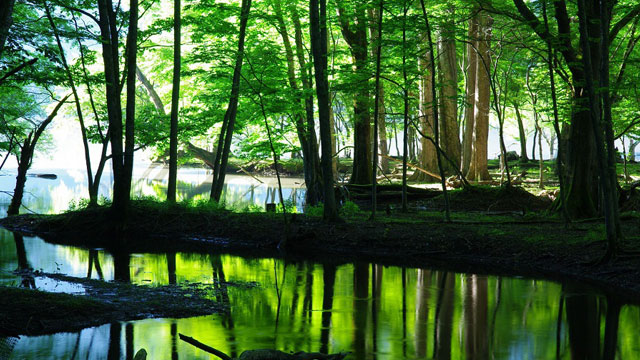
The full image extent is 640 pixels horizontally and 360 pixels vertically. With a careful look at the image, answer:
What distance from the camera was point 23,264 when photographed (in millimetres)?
11766

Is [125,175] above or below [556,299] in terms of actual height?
above

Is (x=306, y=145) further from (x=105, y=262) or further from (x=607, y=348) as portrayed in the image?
(x=607, y=348)

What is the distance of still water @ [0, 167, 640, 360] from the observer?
6641 mm

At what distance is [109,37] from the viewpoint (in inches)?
587

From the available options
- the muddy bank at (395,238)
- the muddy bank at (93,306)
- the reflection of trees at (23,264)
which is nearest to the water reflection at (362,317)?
the reflection of trees at (23,264)

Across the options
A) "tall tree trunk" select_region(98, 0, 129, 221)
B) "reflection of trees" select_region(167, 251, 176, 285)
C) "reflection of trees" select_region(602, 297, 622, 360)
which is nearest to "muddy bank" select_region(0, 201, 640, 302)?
"reflection of trees" select_region(602, 297, 622, 360)

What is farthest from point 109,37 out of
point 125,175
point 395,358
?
point 395,358

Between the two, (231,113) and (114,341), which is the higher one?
(231,113)

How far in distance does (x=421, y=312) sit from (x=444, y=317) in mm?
396

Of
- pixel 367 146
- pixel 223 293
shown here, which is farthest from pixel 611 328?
pixel 367 146

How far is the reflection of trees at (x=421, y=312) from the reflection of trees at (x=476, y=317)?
19.5 inches

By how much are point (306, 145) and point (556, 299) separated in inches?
419

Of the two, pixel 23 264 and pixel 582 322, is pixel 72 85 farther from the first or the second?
pixel 582 322

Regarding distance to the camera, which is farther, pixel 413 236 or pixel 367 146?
pixel 367 146
